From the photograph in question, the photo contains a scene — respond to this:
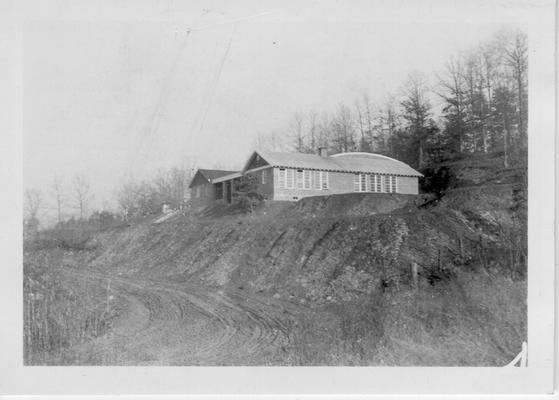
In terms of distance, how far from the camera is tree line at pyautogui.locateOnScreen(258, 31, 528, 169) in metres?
7.04

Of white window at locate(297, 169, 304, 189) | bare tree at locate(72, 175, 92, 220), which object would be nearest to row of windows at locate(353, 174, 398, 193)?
white window at locate(297, 169, 304, 189)

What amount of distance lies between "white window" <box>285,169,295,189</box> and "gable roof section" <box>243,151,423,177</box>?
204 millimetres

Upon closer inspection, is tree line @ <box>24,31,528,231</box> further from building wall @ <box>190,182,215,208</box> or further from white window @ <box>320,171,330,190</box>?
white window @ <box>320,171,330,190</box>

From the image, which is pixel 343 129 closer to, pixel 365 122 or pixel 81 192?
pixel 365 122

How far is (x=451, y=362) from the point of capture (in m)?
6.52

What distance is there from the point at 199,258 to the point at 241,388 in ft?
8.94

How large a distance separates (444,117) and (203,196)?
4.67 m

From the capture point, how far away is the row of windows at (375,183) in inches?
326

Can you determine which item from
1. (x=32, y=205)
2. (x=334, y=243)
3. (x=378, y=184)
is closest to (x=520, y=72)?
(x=378, y=184)

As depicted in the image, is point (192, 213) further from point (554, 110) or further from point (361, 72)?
point (554, 110)

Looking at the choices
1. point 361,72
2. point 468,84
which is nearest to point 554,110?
point 468,84

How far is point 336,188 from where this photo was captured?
28.6ft

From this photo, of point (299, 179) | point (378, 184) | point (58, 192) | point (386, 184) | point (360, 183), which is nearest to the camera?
point (58, 192)

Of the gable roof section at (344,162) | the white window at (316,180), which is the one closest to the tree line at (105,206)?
the gable roof section at (344,162)
